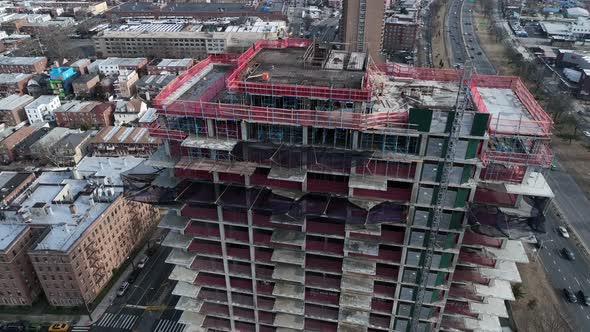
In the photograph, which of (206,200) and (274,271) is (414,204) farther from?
(206,200)

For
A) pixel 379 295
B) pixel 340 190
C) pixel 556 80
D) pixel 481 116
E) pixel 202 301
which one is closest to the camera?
pixel 481 116

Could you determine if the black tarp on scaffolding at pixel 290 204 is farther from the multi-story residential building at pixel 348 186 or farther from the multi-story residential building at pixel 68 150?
the multi-story residential building at pixel 68 150

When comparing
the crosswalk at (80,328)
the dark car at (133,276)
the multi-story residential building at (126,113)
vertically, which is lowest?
the crosswalk at (80,328)

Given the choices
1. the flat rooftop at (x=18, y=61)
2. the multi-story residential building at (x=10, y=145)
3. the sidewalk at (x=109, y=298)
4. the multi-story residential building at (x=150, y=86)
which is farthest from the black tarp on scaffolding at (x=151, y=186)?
the flat rooftop at (x=18, y=61)

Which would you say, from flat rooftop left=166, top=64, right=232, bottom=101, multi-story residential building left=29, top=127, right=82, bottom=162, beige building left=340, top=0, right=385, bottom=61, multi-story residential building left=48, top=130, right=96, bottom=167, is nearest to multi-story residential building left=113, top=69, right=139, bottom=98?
multi-story residential building left=29, top=127, right=82, bottom=162

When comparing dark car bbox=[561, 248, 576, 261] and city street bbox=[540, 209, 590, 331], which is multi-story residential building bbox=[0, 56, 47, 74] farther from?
dark car bbox=[561, 248, 576, 261]

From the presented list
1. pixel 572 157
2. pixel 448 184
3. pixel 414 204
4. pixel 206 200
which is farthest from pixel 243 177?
pixel 572 157
